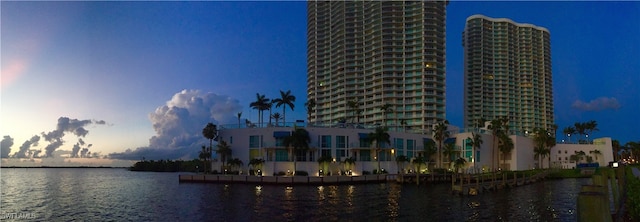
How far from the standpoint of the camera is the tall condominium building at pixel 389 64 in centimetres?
17400

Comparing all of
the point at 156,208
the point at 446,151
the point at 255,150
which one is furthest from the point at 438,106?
the point at 156,208

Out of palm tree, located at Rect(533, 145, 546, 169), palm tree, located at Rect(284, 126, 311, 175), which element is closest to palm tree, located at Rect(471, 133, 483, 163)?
palm tree, located at Rect(533, 145, 546, 169)

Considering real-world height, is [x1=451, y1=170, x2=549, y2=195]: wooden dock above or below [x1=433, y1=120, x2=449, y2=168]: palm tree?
below

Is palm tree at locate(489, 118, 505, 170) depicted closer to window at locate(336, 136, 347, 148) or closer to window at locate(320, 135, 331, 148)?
window at locate(336, 136, 347, 148)

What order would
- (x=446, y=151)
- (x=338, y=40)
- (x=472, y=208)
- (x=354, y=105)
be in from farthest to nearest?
(x=338, y=40), (x=354, y=105), (x=446, y=151), (x=472, y=208)

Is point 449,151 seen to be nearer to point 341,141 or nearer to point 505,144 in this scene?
point 505,144

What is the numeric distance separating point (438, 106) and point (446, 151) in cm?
6893

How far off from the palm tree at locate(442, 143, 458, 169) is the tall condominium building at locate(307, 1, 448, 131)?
172 ft

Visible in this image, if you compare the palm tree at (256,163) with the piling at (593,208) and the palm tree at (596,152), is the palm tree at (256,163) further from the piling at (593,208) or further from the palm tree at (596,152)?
the palm tree at (596,152)

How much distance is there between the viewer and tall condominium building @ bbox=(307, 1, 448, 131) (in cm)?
17400

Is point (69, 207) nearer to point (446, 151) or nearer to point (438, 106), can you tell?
point (446, 151)

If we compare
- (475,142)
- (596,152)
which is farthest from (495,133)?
(596,152)

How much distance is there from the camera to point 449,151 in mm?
106312

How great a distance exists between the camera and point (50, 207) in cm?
5934
